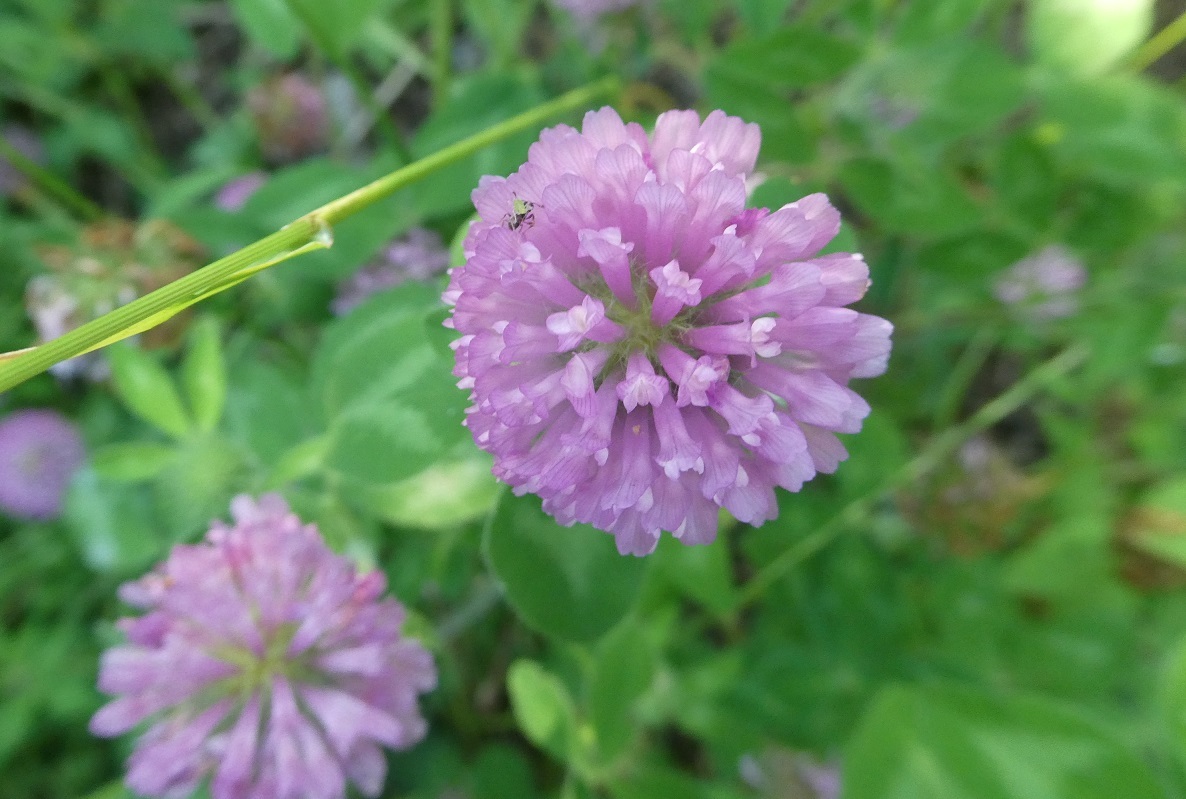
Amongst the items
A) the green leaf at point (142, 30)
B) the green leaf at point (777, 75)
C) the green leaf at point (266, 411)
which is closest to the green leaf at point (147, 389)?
the green leaf at point (266, 411)

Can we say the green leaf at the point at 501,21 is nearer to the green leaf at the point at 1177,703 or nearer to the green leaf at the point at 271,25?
the green leaf at the point at 271,25

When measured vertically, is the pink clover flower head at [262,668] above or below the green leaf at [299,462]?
below

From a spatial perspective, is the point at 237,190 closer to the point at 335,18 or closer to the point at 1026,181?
the point at 335,18

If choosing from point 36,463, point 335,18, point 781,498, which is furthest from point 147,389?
point 781,498

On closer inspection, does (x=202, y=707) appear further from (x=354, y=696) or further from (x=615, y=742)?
(x=615, y=742)

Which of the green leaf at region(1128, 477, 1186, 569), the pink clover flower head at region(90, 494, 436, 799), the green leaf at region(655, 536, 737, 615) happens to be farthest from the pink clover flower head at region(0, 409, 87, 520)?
the green leaf at region(1128, 477, 1186, 569)

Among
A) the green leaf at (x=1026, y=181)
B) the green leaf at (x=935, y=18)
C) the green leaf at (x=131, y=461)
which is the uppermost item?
the green leaf at (x=131, y=461)
